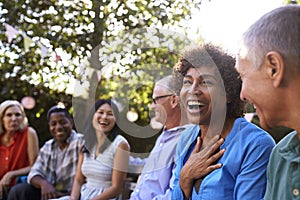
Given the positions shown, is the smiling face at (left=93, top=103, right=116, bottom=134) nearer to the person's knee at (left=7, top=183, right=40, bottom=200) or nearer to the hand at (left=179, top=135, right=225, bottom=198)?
the person's knee at (left=7, top=183, right=40, bottom=200)

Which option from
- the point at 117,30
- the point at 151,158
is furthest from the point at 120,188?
the point at 117,30

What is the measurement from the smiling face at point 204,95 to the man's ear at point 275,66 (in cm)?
71

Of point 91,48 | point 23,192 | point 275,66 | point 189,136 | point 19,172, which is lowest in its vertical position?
point 23,192

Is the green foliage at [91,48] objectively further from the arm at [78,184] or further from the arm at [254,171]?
the arm at [254,171]

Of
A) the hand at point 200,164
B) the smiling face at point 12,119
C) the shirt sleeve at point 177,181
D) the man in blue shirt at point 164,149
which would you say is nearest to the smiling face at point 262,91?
the hand at point 200,164

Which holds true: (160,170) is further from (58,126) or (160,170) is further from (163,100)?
(58,126)

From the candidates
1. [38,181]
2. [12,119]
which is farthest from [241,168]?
[12,119]

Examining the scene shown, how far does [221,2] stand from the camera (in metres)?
3.64

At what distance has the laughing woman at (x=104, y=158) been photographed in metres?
3.22

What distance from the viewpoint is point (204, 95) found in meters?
1.88

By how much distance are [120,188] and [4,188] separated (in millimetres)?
1348

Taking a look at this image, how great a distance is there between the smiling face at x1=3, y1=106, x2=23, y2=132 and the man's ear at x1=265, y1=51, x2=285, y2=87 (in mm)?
3489

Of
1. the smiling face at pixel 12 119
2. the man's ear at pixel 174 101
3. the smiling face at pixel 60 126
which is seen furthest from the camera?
the smiling face at pixel 12 119

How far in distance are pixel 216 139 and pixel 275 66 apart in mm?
673
